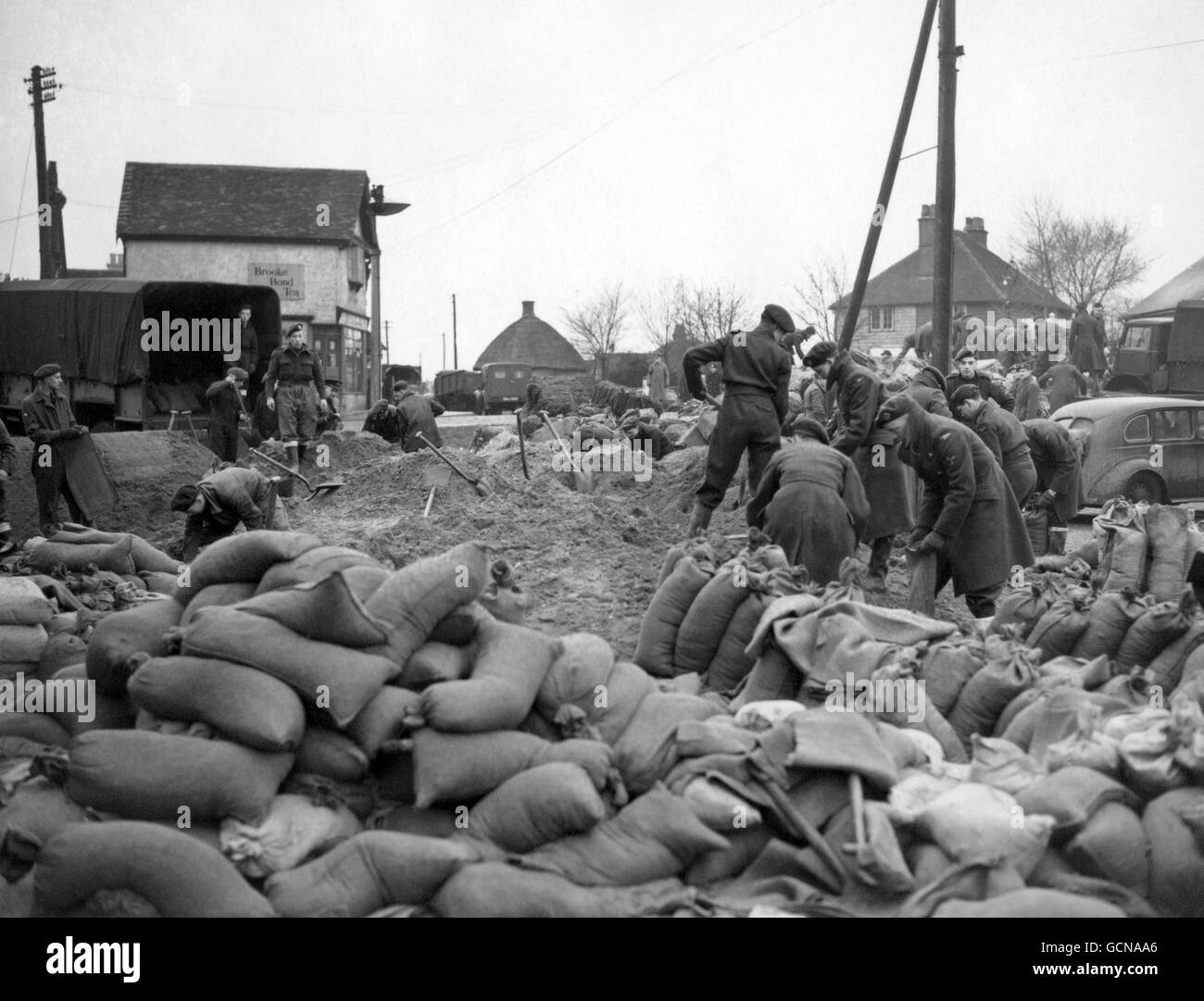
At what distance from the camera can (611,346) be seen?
50.6 m

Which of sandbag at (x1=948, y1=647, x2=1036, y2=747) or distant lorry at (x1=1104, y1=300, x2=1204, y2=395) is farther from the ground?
distant lorry at (x1=1104, y1=300, x2=1204, y2=395)

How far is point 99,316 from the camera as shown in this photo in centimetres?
1664

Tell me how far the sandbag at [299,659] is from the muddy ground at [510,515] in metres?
3.06

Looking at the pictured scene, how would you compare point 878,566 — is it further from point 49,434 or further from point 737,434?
point 49,434

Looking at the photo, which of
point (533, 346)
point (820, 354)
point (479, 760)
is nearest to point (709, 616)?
point (479, 760)

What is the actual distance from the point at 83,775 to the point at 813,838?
2.23m

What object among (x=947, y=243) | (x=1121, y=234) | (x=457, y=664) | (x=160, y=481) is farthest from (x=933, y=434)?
(x=1121, y=234)

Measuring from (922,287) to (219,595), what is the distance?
5398cm

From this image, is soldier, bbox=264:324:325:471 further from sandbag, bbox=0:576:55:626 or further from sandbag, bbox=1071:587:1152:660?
sandbag, bbox=1071:587:1152:660

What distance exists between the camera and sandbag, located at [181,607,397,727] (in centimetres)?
403

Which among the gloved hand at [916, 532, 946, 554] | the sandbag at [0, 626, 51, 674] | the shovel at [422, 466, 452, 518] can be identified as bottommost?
the sandbag at [0, 626, 51, 674]

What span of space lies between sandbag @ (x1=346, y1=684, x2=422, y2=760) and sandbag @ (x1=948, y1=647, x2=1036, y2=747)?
7.16ft

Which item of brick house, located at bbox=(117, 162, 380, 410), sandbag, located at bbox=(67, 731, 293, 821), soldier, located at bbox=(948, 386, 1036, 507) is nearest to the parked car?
soldier, located at bbox=(948, 386, 1036, 507)
